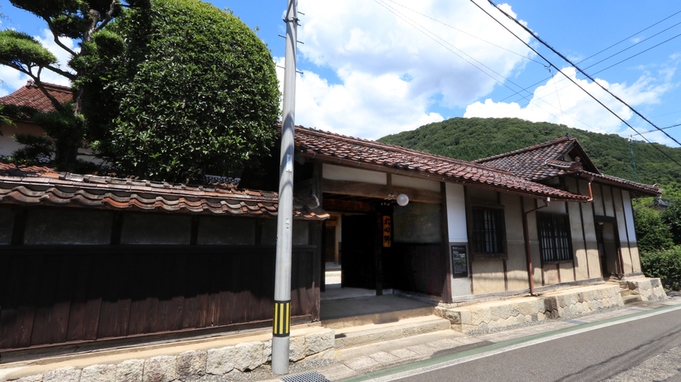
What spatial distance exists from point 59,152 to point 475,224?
10.6 m

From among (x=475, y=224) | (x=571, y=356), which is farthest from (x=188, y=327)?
(x=475, y=224)

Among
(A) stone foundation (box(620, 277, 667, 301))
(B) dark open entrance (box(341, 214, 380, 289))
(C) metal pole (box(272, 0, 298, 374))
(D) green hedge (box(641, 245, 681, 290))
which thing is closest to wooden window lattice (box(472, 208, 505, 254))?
(B) dark open entrance (box(341, 214, 380, 289))

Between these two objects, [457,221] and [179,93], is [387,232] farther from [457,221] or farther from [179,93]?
[179,93]

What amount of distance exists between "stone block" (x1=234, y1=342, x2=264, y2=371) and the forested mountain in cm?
3676

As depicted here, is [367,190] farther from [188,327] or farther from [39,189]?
[39,189]

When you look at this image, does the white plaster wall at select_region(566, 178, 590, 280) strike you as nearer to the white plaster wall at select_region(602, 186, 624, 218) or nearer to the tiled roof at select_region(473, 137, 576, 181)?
the tiled roof at select_region(473, 137, 576, 181)

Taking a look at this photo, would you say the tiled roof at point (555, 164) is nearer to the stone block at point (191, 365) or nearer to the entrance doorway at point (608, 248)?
the entrance doorway at point (608, 248)

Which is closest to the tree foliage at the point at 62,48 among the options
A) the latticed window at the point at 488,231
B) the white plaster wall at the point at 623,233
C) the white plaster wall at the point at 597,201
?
the latticed window at the point at 488,231

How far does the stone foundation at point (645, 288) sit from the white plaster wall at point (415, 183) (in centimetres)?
1095

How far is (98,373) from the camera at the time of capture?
→ 439 centimetres

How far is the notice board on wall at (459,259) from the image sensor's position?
9164mm

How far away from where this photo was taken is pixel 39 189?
15.2ft

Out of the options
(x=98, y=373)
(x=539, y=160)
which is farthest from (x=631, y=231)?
(x=98, y=373)

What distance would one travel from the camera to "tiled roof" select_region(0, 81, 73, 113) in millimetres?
11430
